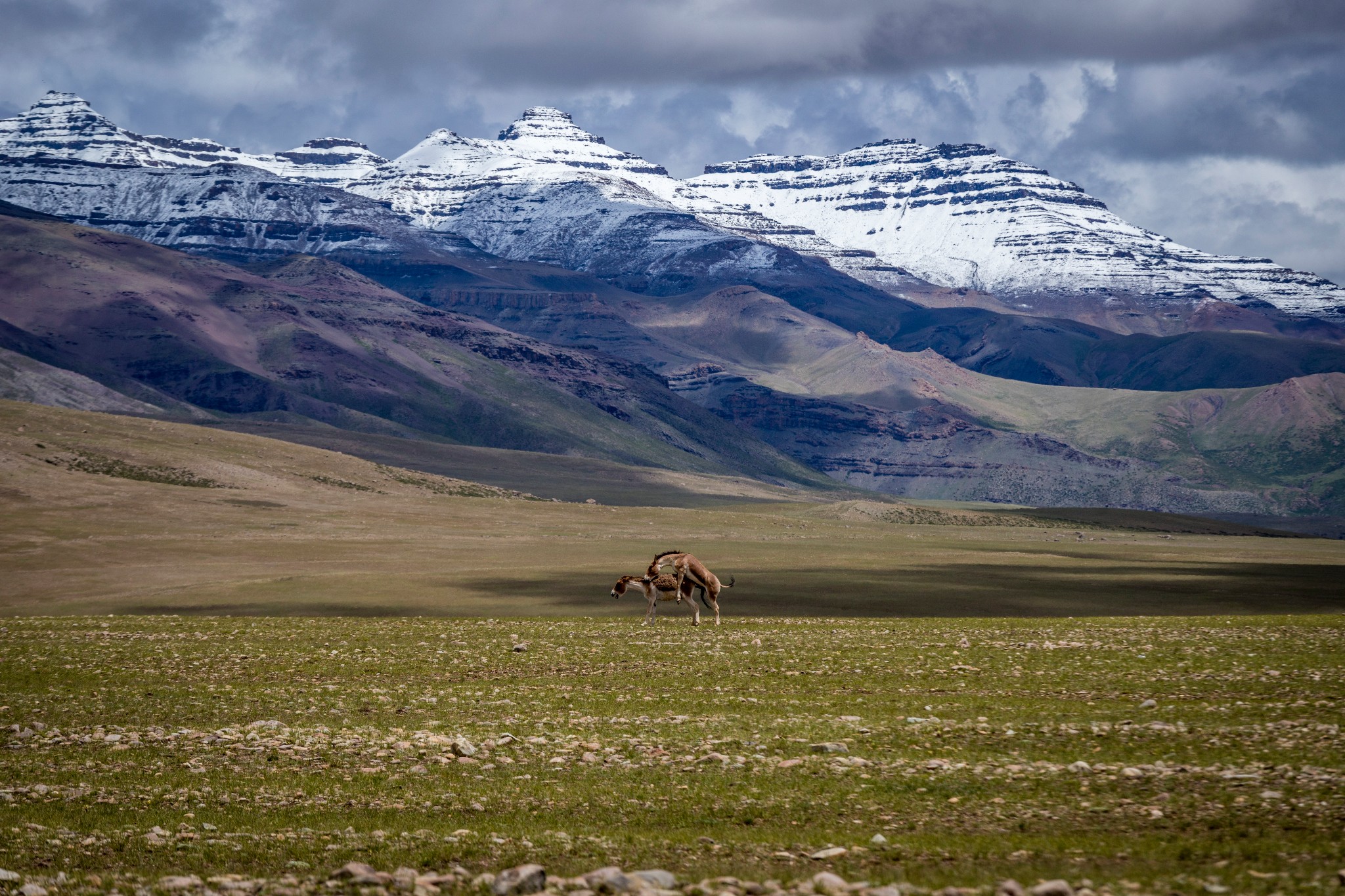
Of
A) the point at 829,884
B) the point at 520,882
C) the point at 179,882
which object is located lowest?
the point at 179,882

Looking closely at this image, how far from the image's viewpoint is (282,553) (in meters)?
89.8

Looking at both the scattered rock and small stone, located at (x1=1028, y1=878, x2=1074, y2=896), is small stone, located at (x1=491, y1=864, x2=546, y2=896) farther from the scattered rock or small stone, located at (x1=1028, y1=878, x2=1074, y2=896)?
small stone, located at (x1=1028, y1=878, x2=1074, y2=896)

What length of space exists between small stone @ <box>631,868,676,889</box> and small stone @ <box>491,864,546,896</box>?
950 millimetres

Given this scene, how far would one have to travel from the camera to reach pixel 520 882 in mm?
13305

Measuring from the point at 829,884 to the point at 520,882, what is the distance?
310 centimetres

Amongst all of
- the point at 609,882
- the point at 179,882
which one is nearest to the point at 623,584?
the point at 179,882

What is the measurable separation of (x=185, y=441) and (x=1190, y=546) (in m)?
116

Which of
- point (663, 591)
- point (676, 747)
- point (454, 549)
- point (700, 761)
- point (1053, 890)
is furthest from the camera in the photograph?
point (454, 549)

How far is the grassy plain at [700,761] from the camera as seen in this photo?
14.7m

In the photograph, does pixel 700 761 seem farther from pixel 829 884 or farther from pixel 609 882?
pixel 829 884

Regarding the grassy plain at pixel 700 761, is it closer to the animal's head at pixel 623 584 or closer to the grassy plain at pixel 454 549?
the animal's head at pixel 623 584

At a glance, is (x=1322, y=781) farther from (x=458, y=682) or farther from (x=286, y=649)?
(x=286, y=649)

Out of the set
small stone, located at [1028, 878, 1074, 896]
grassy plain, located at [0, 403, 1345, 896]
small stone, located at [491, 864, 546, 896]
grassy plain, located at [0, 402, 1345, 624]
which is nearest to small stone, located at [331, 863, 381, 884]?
grassy plain, located at [0, 403, 1345, 896]

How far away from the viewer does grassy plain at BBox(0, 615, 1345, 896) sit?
48.1 feet
